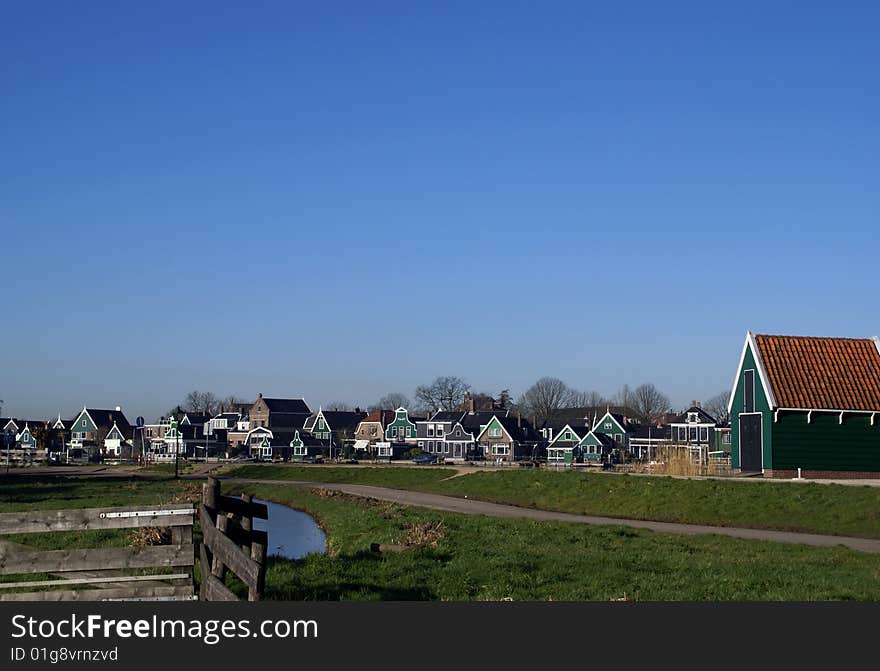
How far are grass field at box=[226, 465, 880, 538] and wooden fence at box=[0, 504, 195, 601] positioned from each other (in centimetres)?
2152

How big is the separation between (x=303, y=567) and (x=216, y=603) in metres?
6.50

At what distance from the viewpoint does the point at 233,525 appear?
1230 cm

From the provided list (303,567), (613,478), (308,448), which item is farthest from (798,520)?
(308,448)

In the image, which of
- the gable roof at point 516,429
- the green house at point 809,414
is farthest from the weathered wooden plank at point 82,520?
the gable roof at point 516,429

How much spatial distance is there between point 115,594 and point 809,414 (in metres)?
38.6

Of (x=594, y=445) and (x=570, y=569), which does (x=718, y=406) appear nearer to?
(x=594, y=445)

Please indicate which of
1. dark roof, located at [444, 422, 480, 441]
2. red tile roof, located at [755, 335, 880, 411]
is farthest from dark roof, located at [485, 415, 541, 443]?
red tile roof, located at [755, 335, 880, 411]

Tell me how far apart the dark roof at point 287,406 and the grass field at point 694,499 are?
Result: 9284 centimetres

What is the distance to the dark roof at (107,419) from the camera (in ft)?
486

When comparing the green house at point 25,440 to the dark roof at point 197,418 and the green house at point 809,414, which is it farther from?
the green house at point 809,414

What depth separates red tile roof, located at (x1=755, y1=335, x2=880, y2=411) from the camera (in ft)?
146

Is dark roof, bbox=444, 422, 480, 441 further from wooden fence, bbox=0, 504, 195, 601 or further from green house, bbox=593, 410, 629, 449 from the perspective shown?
wooden fence, bbox=0, 504, 195, 601

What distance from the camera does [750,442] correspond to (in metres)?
46.4

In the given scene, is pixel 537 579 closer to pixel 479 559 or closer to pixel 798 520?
pixel 479 559
